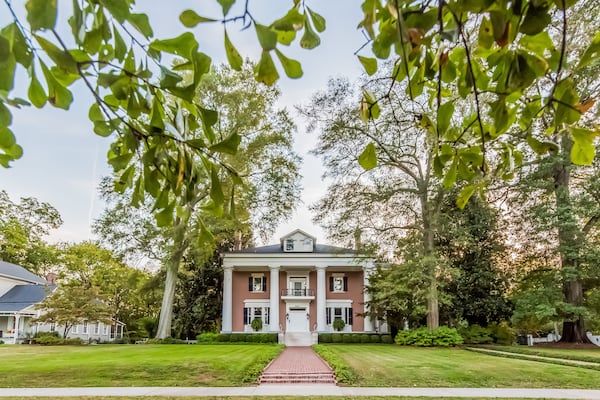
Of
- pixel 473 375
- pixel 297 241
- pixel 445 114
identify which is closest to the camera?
pixel 445 114

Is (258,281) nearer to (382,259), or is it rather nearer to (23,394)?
(382,259)

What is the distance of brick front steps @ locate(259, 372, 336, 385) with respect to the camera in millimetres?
11586

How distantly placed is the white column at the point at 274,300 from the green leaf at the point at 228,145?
96.4 feet

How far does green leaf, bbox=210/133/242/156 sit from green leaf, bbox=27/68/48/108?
437mm

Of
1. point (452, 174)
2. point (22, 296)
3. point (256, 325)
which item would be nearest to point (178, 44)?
point (452, 174)

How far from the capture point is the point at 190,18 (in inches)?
40.5

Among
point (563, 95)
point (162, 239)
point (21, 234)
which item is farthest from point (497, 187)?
point (21, 234)

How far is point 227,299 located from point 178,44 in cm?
2978

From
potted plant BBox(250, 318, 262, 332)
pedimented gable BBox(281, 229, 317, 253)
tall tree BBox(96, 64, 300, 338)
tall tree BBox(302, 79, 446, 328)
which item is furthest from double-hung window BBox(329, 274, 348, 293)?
tall tree BBox(302, 79, 446, 328)

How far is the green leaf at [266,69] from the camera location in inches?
41.1

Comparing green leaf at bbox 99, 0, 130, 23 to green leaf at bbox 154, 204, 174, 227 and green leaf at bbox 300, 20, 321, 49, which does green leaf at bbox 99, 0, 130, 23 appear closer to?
green leaf at bbox 300, 20, 321, 49

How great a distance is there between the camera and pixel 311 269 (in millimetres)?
31172

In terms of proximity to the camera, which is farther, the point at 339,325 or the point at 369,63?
the point at 339,325

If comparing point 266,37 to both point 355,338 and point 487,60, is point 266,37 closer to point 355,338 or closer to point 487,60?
point 487,60
